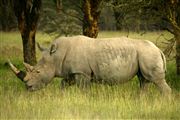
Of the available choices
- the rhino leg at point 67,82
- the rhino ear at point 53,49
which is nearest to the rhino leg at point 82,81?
the rhino leg at point 67,82

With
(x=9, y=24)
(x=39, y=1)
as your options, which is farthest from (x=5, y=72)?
(x=9, y=24)

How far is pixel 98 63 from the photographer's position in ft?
42.2

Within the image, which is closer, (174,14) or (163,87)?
(163,87)

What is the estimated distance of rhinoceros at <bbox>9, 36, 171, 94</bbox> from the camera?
12.8 metres

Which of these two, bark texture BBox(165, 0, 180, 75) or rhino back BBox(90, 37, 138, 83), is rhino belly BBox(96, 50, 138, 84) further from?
bark texture BBox(165, 0, 180, 75)

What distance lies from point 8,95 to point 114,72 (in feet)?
8.08

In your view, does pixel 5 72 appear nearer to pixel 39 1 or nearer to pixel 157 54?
pixel 39 1

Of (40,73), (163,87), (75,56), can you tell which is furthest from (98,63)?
(163,87)

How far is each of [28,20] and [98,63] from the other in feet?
26.5

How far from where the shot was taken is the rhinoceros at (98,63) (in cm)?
1278

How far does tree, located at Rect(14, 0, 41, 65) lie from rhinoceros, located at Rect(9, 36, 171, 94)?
24.4 ft

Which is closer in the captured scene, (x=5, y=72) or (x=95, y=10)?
(x=95, y=10)

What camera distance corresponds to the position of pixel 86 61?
12.8 meters

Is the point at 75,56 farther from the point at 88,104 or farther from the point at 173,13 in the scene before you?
the point at 173,13
